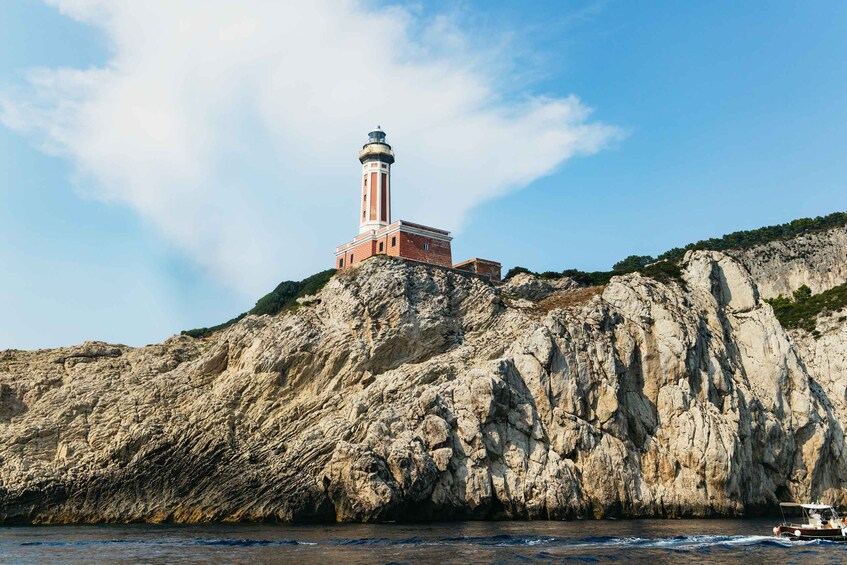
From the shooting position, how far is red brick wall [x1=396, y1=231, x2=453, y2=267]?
64875 millimetres

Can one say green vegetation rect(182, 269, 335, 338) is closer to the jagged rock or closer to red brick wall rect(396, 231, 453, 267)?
red brick wall rect(396, 231, 453, 267)

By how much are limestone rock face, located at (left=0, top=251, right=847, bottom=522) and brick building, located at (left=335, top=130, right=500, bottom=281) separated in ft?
15.1

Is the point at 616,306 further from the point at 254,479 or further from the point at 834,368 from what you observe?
the point at 254,479

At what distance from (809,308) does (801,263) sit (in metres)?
17.8

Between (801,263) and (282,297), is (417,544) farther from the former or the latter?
(801,263)

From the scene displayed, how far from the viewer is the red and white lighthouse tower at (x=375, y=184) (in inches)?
2783

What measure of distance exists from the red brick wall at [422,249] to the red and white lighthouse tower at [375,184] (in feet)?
17.7

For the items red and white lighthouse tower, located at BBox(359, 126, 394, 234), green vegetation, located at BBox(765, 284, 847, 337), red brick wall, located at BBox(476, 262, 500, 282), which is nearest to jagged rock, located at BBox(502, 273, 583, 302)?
red brick wall, located at BBox(476, 262, 500, 282)

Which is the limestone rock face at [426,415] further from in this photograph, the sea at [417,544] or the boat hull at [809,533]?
the boat hull at [809,533]

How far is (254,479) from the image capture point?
159 ft

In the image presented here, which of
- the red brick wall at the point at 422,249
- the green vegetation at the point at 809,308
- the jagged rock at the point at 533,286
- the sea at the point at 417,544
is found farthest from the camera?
the green vegetation at the point at 809,308

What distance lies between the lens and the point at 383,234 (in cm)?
6694

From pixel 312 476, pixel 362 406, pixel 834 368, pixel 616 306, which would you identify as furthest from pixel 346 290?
pixel 834 368

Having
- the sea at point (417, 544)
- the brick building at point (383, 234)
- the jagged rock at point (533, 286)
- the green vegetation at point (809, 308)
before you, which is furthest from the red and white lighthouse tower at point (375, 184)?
the green vegetation at point (809, 308)
